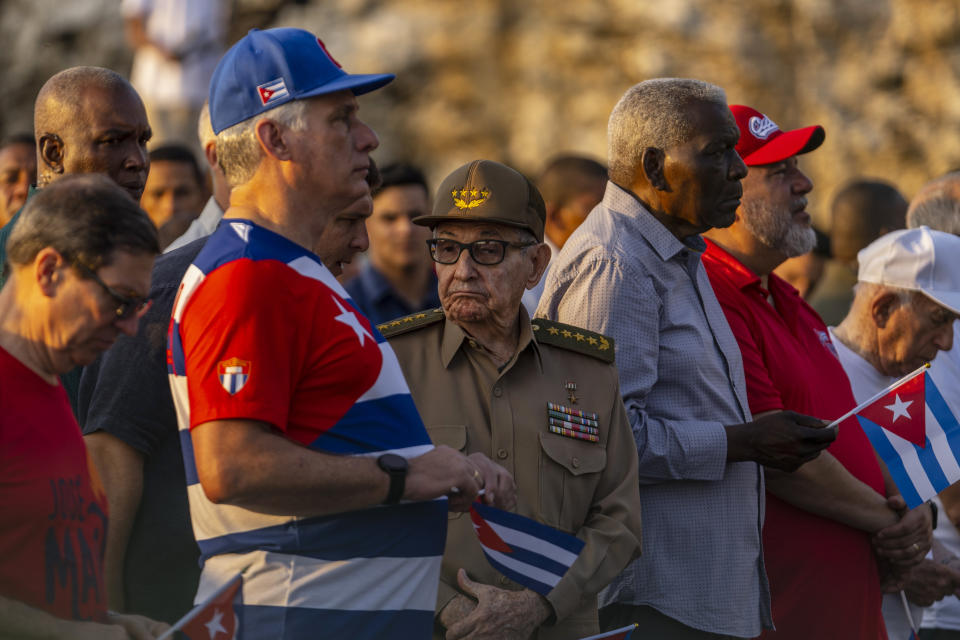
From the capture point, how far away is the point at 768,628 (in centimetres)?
369

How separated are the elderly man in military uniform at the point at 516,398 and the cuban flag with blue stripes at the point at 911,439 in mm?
1001

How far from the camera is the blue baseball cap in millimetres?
2650

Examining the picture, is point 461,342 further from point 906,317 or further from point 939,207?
point 939,207

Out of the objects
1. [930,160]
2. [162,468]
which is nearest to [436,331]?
[162,468]

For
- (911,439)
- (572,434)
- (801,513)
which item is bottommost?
(801,513)

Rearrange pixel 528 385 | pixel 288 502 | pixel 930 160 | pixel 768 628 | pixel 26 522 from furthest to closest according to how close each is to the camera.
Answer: pixel 930 160, pixel 768 628, pixel 528 385, pixel 288 502, pixel 26 522

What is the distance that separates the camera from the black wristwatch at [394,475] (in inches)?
98.7

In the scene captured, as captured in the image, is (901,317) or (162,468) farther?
(901,317)

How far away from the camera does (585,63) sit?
34.7ft

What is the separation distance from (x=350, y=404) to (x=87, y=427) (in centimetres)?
87

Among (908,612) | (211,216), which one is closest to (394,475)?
(211,216)

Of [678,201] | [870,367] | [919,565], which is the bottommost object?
[919,565]

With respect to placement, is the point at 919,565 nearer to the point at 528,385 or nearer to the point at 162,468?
the point at 528,385

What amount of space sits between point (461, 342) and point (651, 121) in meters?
0.98
